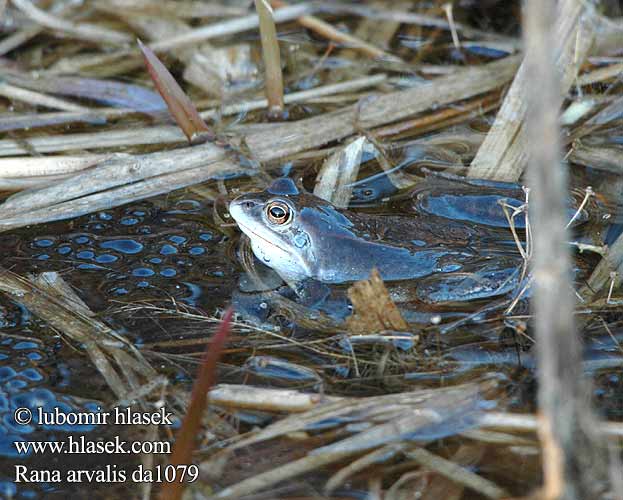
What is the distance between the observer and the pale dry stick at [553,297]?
5.90 feet

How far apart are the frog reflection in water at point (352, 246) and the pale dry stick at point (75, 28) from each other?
2.45m

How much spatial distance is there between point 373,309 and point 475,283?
0.65 metres

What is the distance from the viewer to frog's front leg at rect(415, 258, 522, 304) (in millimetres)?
3705

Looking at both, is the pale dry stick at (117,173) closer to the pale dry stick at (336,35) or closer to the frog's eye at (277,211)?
the frog's eye at (277,211)

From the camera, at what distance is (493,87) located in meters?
5.26

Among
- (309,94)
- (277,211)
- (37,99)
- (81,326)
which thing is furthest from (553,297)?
(37,99)

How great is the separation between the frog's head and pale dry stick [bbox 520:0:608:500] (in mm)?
2057

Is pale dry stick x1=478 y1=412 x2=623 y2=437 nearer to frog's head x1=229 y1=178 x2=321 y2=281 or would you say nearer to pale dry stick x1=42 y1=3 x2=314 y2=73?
frog's head x1=229 y1=178 x2=321 y2=281

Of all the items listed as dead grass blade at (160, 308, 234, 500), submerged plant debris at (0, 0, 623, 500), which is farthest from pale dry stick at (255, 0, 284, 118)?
dead grass blade at (160, 308, 234, 500)

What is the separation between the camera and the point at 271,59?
4.74m

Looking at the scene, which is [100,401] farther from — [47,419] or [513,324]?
[513,324]

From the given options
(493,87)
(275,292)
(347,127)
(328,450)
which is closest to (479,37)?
(493,87)

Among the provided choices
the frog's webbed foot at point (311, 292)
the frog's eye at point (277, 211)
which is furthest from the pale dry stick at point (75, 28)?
the frog's webbed foot at point (311, 292)

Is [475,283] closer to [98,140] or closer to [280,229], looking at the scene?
[280,229]
